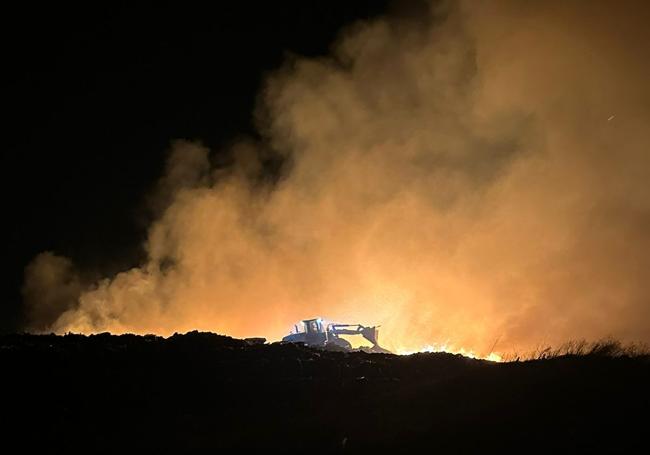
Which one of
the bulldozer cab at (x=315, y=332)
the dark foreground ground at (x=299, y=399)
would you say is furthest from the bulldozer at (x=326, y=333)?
the dark foreground ground at (x=299, y=399)

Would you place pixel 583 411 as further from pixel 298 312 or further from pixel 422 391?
pixel 298 312

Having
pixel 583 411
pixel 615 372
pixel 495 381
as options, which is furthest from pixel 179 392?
pixel 615 372

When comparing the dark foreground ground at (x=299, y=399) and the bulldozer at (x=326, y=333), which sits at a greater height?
the bulldozer at (x=326, y=333)

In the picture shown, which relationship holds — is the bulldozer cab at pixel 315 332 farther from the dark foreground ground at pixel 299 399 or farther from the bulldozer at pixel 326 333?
the dark foreground ground at pixel 299 399

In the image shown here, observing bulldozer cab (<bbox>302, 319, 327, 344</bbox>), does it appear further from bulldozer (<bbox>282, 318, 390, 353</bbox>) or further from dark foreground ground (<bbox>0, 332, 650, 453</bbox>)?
dark foreground ground (<bbox>0, 332, 650, 453</bbox>)

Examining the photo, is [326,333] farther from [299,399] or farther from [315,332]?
[299,399]

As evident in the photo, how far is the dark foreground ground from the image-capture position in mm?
8094

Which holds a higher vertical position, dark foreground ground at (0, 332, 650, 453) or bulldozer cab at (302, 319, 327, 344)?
bulldozer cab at (302, 319, 327, 344)

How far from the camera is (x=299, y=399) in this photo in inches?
444

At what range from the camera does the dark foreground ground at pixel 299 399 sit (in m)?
8.09

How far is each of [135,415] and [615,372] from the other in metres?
8.85

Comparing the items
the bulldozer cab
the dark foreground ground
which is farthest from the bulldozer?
the dark foreground ground

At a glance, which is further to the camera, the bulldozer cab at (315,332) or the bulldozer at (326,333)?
the bulldozer at (326,333)

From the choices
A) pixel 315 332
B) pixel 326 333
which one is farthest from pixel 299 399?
pixel 326 333
